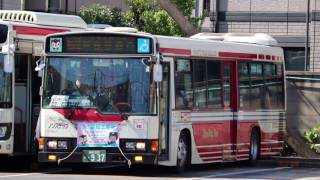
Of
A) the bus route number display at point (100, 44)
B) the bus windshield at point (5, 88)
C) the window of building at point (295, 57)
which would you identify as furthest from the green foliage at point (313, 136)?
the bus windshield at point (5, 88)

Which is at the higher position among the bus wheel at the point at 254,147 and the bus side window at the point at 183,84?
the bus side window at the point at 183,84

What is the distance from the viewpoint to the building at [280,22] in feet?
111

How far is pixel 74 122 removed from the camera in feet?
58.5

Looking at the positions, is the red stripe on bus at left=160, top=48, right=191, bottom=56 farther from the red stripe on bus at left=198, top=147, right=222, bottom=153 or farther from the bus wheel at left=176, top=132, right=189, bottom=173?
the red stripe on bus at left=198, top=147, right=222, bottom=153

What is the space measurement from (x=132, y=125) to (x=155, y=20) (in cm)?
1689

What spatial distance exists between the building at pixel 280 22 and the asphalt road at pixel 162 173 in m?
13.0

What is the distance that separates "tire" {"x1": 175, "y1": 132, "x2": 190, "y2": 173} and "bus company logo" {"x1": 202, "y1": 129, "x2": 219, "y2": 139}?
63 centimetres

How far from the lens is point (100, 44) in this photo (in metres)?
18.0

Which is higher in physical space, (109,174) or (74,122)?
(74,122)

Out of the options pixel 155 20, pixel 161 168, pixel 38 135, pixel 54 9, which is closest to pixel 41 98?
pixel 38 135

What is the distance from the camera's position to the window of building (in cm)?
3500

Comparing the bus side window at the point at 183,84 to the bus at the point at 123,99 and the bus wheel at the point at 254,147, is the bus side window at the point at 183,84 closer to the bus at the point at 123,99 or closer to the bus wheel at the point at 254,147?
the bus at the point at 123,99

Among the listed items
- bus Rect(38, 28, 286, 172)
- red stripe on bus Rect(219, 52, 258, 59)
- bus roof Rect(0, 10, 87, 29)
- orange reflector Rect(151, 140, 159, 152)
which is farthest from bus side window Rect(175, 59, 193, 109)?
bus roof Rect(0, 10, 87, 29)

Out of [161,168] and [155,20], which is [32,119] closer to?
[161,168]
